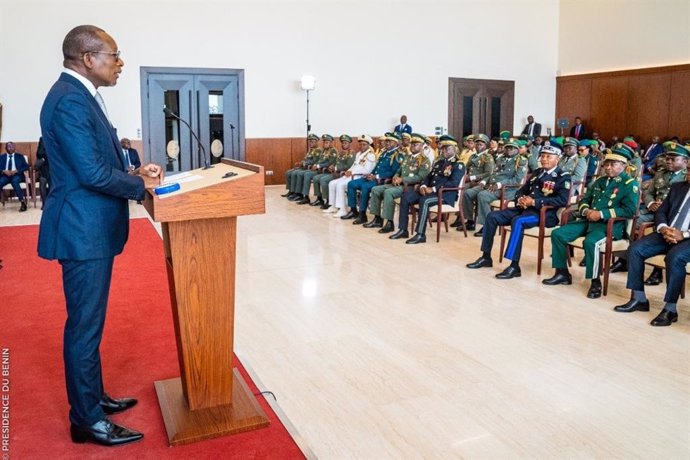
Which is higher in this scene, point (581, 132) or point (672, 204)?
point (581, 132)

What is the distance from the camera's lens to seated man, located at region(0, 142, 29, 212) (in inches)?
367

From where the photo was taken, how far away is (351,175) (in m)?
8.44

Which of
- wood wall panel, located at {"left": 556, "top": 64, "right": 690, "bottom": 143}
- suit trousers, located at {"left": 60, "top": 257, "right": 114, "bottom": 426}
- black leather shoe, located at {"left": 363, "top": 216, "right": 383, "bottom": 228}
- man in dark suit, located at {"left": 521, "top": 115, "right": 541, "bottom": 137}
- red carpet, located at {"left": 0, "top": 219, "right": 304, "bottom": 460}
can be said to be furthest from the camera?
man in dark suit, located at {"left": 521, "top": 115, "right": 541, "bottom": 137}

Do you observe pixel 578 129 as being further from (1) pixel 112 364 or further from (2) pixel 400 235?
(1) pixel 112 364

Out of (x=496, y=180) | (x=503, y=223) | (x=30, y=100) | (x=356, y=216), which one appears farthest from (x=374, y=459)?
(x=30, y=100)

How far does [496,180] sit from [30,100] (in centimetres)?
769

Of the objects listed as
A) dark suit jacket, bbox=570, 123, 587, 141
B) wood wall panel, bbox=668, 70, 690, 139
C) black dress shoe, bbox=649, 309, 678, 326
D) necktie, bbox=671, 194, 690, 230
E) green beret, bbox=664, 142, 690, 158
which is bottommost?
black dress shoe, bbox=649, 309, 678, 326

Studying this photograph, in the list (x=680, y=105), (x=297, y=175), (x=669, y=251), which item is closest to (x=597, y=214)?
(x=669, y=251)

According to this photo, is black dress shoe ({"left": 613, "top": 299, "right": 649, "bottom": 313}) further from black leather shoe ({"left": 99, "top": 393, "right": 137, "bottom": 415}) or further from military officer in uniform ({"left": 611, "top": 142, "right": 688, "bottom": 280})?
black leather shoe ({"left": 99, "top": 393, "right": 137, "bottom": 415})

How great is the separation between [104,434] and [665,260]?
3.30m

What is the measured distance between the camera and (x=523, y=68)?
14445 mm

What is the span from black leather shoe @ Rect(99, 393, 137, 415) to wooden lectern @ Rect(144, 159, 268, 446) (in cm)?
18

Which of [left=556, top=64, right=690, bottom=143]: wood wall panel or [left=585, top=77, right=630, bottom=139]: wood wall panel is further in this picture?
[left=585, top=77, right=630, bottom=139]: wood wall panel

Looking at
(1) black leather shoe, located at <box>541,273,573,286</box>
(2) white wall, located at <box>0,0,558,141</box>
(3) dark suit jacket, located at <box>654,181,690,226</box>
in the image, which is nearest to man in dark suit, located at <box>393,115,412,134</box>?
(2) white wall, located at <box>0,0,558,141</box>
